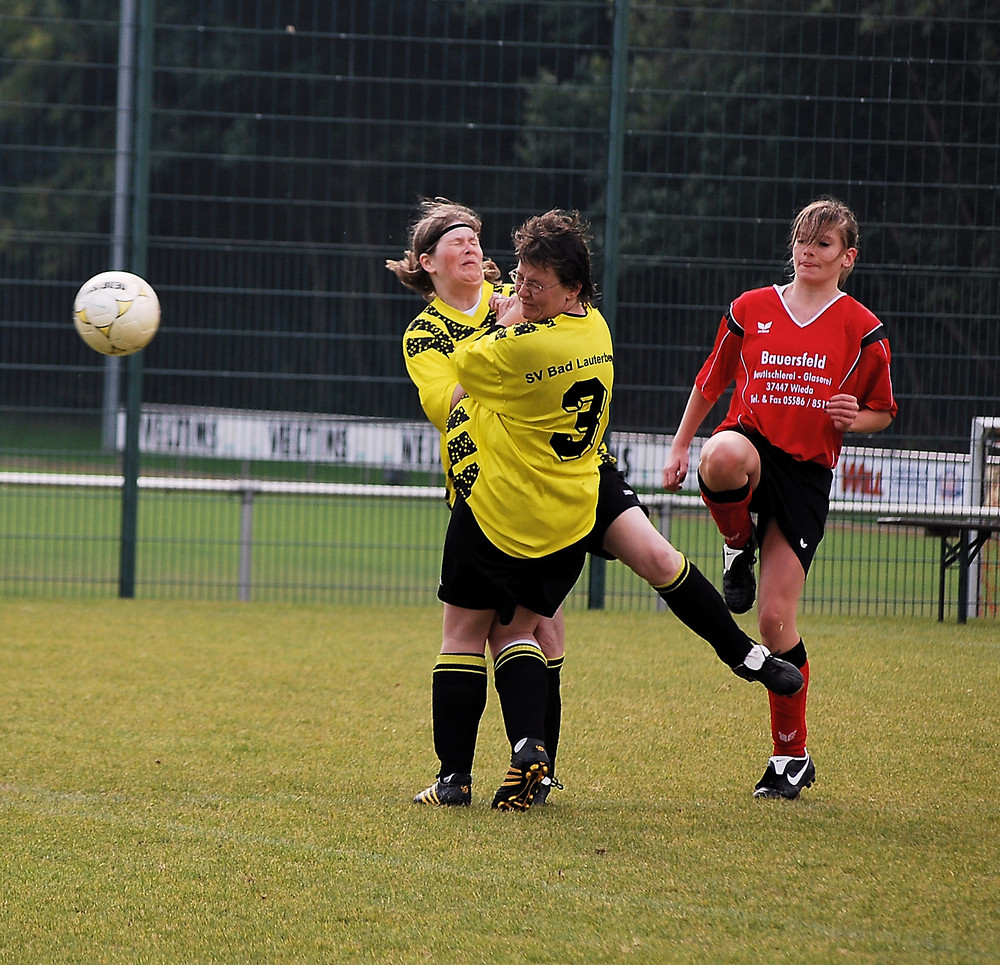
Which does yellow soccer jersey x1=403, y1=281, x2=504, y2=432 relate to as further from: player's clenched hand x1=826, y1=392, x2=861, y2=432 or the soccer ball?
the soccer ball

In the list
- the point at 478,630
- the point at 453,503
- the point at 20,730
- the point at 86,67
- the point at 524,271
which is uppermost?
the point at 86,67

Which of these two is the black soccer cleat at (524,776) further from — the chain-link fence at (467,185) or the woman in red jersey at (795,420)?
the chain-link fence at (467,185)

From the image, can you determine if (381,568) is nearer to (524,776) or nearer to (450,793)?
(450,793)

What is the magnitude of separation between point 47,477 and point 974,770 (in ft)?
21.9

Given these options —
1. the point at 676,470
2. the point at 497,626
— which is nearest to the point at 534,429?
the point at 497,626

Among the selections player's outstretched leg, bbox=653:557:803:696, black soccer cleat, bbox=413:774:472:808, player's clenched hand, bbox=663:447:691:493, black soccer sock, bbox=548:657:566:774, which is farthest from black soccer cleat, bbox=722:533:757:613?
black soccer cleat, bbox=413:774:472:808

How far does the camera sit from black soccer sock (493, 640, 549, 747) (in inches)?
158

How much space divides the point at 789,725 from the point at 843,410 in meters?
0.97

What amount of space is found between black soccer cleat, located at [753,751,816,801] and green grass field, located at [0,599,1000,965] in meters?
0.05

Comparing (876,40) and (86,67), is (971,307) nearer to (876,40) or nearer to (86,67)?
(876,40)

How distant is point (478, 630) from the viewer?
13.6 feet

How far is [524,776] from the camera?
3.97 metres

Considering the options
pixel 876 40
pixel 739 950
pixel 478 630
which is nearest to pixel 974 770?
pixel 478 630

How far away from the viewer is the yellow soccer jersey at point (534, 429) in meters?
3.85
